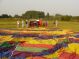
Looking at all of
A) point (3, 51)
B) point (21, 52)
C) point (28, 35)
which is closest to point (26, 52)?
point (21, 52)

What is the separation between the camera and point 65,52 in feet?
23.9

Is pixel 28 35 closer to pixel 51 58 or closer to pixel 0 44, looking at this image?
pixel 0 44

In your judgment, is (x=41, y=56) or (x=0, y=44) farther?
(x=0, y=44)

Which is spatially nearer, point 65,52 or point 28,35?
point 65,52

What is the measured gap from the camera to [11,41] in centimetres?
911

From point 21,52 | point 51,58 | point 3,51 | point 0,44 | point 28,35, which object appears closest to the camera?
point 51,58

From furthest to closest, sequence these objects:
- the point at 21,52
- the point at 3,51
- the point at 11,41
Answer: the point at 11,41
the point at 3,51
the point at 21,52

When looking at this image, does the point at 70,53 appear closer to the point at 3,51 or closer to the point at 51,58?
the point at 51,58

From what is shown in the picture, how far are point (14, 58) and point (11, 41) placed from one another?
2166 millimetres

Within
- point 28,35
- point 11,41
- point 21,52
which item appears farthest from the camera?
point 28,35

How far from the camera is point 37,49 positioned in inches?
307

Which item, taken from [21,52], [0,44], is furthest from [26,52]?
[0,44]

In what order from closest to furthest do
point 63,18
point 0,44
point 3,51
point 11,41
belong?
point 3,51
point 0,44
point 11,41
point 63,18

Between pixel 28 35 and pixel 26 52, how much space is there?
3407 mm
